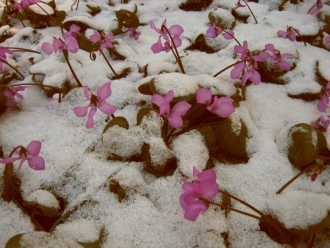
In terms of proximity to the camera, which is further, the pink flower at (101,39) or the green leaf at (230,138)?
the pink flower at (101,39)

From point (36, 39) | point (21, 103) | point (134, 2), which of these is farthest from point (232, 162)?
point (134, 2)

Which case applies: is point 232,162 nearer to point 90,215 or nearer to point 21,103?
point 90,215

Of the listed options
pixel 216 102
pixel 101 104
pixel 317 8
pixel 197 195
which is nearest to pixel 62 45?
pixel 101 104

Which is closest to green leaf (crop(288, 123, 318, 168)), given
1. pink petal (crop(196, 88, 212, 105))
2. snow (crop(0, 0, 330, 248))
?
snow (crop(0, 0, 330, 248))

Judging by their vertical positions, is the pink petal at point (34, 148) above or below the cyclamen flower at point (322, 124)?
above

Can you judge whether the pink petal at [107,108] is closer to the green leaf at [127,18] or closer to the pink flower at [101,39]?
the pink flower at [101,39]

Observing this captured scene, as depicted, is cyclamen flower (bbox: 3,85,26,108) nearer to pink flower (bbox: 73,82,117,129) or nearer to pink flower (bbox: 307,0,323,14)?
pink flower (bbox: 73,82,117,129)

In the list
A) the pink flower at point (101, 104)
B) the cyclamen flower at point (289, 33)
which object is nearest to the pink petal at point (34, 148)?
the pink flower at point (101, 104)
